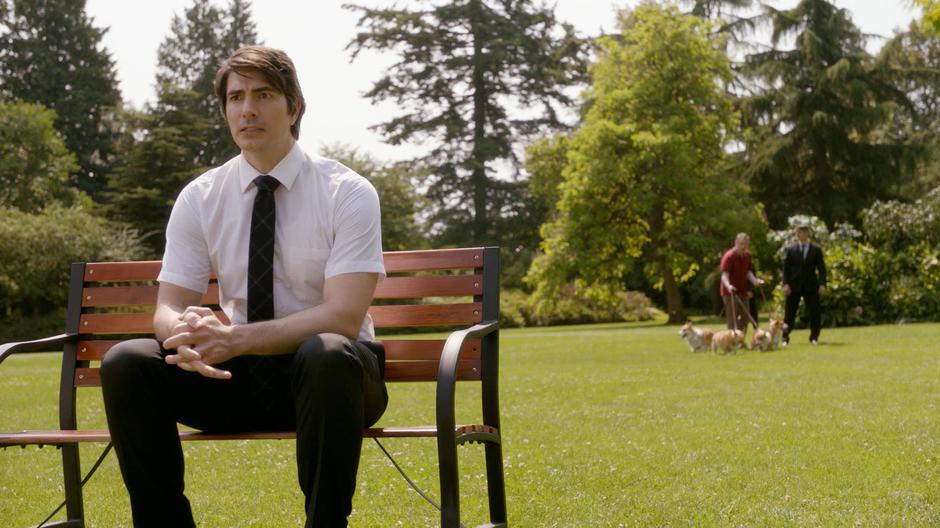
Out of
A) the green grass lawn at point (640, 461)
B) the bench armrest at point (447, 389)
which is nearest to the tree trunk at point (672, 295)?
the green grass lawn at point (640, 461)

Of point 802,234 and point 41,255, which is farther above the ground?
point 802,234

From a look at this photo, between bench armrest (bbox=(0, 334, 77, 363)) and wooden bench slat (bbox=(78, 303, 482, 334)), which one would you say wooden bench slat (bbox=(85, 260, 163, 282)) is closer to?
wooden bench slat (bbox=(78, 303, 482, 334))

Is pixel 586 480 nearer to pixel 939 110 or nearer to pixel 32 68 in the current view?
pixel 939 110

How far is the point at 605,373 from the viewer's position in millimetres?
12609

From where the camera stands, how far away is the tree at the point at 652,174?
1334 inches

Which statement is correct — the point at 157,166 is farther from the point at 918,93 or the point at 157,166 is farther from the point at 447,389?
the point at 447,389

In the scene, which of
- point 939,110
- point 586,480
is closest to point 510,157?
point 939,110

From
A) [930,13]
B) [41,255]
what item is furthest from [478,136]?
[930,13]

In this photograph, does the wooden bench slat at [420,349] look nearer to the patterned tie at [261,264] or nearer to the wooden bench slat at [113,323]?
the wooden bench slat at [113,323]

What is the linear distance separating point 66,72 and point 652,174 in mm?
36397

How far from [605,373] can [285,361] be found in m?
9.64

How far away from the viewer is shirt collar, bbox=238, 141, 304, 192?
11.9 feet

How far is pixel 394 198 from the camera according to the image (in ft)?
145

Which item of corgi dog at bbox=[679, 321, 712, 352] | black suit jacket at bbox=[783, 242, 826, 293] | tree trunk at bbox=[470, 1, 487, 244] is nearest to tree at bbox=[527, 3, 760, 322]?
tree trunk at bbox=[470, 1, 487, 244]
